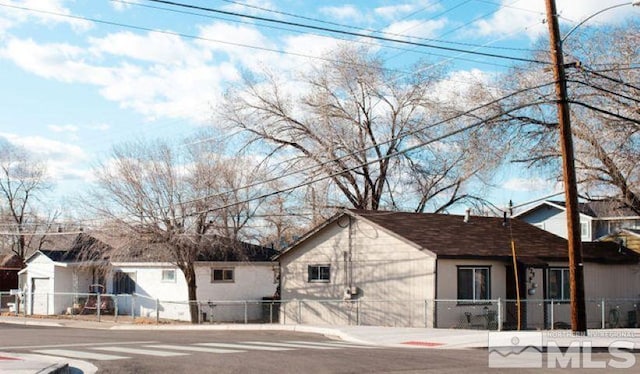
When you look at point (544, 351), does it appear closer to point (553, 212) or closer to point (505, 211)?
point (505, 211)

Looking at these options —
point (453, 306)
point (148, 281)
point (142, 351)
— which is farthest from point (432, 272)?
point (148, 281)

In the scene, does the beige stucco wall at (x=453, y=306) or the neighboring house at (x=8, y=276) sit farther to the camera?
the neighboring house at (x=8, y=276)

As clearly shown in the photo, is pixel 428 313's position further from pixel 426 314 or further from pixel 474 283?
pixel 474 283

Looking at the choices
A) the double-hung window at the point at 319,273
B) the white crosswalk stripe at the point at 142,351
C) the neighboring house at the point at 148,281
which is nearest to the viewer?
the white crosswalk stripe at the point at 142,351

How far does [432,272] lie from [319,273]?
6091mm

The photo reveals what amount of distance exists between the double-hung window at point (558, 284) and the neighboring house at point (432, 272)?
0.13ft

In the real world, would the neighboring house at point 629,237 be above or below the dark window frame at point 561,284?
above

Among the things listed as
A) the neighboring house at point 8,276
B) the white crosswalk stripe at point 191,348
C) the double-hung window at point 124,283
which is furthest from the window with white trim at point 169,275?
the neighboring house at point 8,276

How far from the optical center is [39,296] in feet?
145

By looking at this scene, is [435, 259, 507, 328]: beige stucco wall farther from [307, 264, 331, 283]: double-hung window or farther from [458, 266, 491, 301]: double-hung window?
[307, 264, 331, 283]: double-hung window

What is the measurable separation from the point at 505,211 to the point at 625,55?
7280 mm

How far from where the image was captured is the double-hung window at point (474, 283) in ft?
94.3

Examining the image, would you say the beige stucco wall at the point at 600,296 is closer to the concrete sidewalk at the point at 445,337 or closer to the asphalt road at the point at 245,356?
the concrete sidewalk at the point at 445,337

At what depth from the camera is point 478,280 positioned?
29.1 metres
